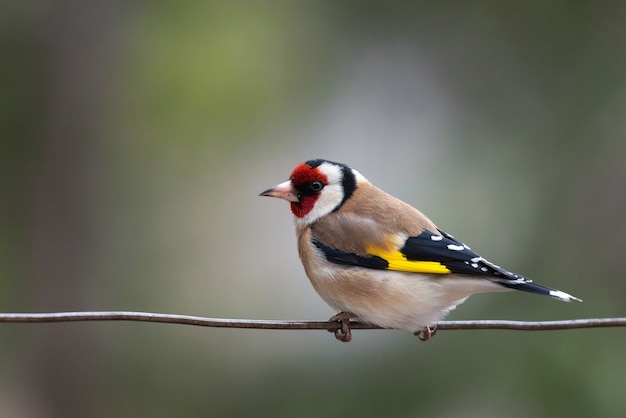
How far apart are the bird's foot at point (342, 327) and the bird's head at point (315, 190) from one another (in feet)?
1.73

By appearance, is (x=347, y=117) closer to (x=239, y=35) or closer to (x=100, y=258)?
(x=239, y=35)

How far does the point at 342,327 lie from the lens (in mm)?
3340

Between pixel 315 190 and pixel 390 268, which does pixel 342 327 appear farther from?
pixel 315 190

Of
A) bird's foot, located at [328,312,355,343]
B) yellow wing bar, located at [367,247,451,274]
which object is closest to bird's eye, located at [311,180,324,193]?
yellow wing bar, located at [367,247,451,274]

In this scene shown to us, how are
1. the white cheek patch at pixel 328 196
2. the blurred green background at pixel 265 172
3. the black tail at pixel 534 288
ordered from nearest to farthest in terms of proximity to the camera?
1. the black tail at pixel 534 288
2. the white cheek patch at pixel 328 196
3. the blurred green background at pixel 265 172

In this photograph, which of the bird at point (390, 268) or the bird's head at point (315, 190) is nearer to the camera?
the bird at point (390, 268)

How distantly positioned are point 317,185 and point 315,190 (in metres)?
0.03

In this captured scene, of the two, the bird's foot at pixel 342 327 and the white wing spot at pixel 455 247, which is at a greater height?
the white wing spot at pixel 455 247

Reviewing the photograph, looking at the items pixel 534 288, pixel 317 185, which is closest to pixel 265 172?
pixel 317 185

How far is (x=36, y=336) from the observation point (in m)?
6.74

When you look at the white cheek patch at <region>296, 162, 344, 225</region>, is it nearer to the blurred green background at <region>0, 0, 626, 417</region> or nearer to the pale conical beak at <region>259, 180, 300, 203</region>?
the pale conical beak at <region>259, 180, 300, 203</region>

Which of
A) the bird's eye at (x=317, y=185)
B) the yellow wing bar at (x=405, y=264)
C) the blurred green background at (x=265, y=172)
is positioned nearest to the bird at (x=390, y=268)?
the yellow wing bar at (x=405, y=264)

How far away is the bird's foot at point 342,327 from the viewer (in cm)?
330

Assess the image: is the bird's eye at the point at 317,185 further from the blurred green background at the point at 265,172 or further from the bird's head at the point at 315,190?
the blurred green background at the point at 265,172
